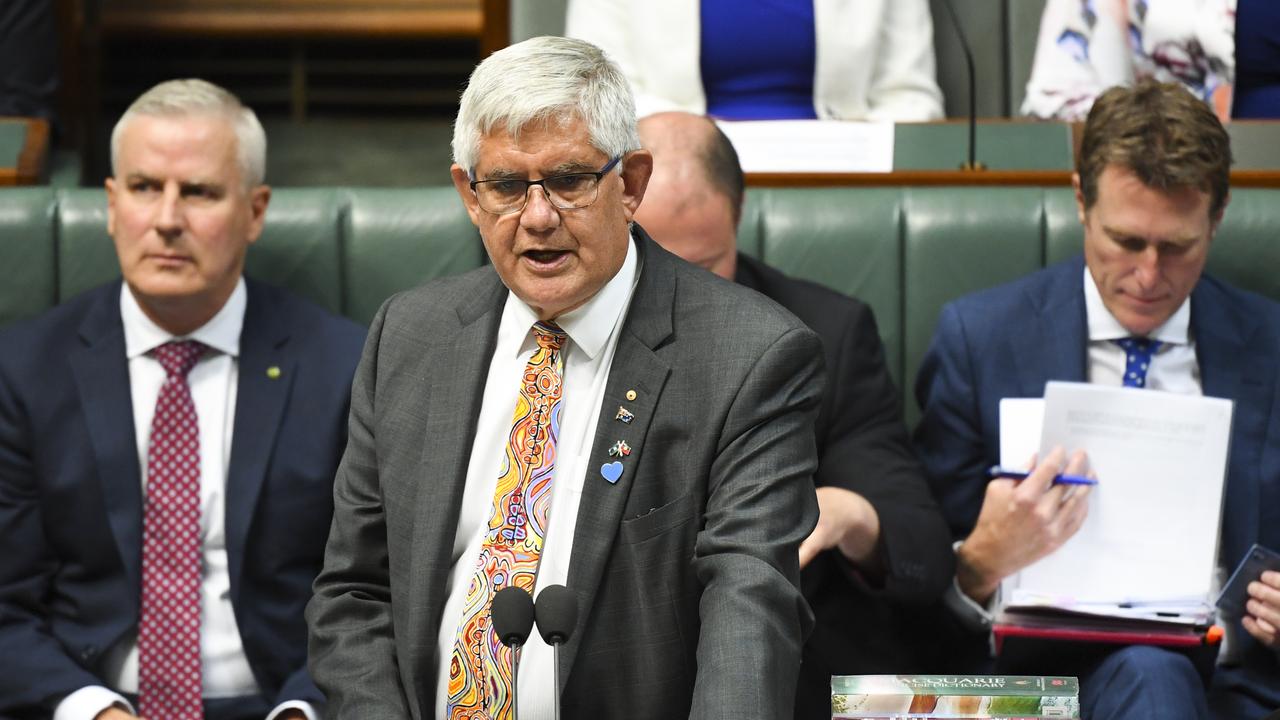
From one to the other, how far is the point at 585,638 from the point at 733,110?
202 cm

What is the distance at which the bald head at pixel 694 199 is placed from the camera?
8.53 ft

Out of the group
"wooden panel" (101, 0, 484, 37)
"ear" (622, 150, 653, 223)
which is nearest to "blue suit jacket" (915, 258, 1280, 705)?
"ear" (622, 150, 653, 223)

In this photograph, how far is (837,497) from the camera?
241 cm

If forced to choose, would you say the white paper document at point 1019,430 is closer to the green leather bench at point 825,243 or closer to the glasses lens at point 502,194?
the green leather bench at point 825,243

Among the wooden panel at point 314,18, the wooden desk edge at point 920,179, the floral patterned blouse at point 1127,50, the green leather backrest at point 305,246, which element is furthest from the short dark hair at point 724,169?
the wooden panel at point 314,18

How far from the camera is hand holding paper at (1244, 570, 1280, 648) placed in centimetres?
239

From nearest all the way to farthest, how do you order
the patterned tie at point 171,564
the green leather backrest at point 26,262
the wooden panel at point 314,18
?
the patterned tie at point 171,564, the green leather backrest at point 26,262, the wooden panel at point 314,18

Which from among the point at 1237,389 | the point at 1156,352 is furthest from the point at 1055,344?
the point at 1237,389

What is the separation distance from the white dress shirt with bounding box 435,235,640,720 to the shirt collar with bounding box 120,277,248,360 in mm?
846

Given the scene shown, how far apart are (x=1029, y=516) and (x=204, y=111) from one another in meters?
1.47

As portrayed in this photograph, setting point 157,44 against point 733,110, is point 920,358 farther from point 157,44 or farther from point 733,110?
point 157,44

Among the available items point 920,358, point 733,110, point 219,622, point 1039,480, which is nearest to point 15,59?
point 733,110

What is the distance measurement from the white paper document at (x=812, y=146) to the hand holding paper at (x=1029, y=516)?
93 centimetres

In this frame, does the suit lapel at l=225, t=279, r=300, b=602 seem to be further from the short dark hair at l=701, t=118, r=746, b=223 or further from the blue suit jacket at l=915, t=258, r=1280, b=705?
the blue suit jacket at l=915, t=258, r=1280, b=705
